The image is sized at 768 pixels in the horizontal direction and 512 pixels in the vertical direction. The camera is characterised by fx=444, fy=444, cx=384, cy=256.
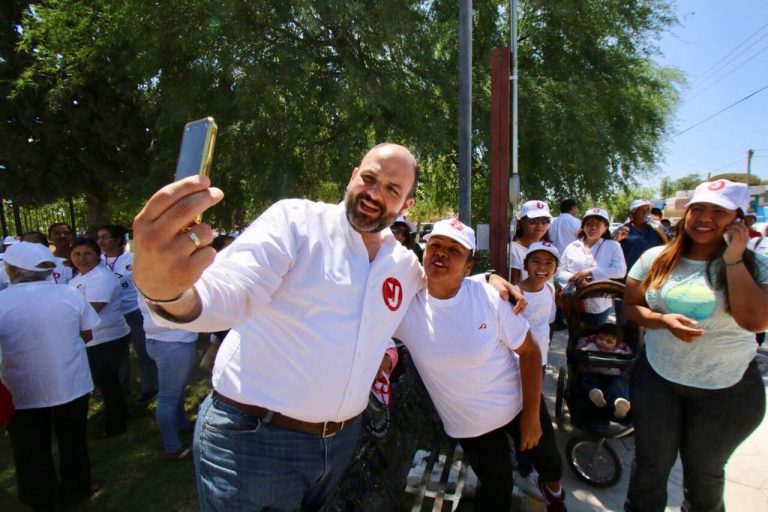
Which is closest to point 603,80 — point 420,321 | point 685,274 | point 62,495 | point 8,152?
point 685,274

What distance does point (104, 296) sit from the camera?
14.5 feet

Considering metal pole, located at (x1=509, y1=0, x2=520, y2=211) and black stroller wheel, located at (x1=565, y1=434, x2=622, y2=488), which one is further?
metal pole, located at (x1=509, y1=0, x2=520, y2=211)

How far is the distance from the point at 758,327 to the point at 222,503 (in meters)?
2.46

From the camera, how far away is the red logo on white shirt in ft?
5.75

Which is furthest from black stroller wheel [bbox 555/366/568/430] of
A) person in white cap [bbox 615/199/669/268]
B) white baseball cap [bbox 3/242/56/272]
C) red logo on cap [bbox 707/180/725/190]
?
white baseball cap [bbox 3/242/56/272]

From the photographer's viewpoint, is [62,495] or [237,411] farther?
[62,495]

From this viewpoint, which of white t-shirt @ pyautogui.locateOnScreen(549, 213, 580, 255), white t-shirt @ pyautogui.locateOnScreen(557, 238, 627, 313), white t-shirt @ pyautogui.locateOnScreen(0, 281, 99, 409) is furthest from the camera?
white t-shirt @ pyautogui.locateOnScreen(549, 213, 580, 255)

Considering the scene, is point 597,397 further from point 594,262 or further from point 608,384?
point 594,262

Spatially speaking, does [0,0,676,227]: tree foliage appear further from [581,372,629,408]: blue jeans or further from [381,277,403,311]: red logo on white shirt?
[381,277,403,311]: red logo on white shirt

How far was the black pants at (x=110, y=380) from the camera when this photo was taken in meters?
4.45

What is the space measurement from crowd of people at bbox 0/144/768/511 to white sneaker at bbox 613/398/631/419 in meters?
0.01

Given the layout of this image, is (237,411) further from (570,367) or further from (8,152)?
(8,152)

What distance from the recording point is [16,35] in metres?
12.7

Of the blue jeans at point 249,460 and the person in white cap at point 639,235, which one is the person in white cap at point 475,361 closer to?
the blue jeans at point 249,460
